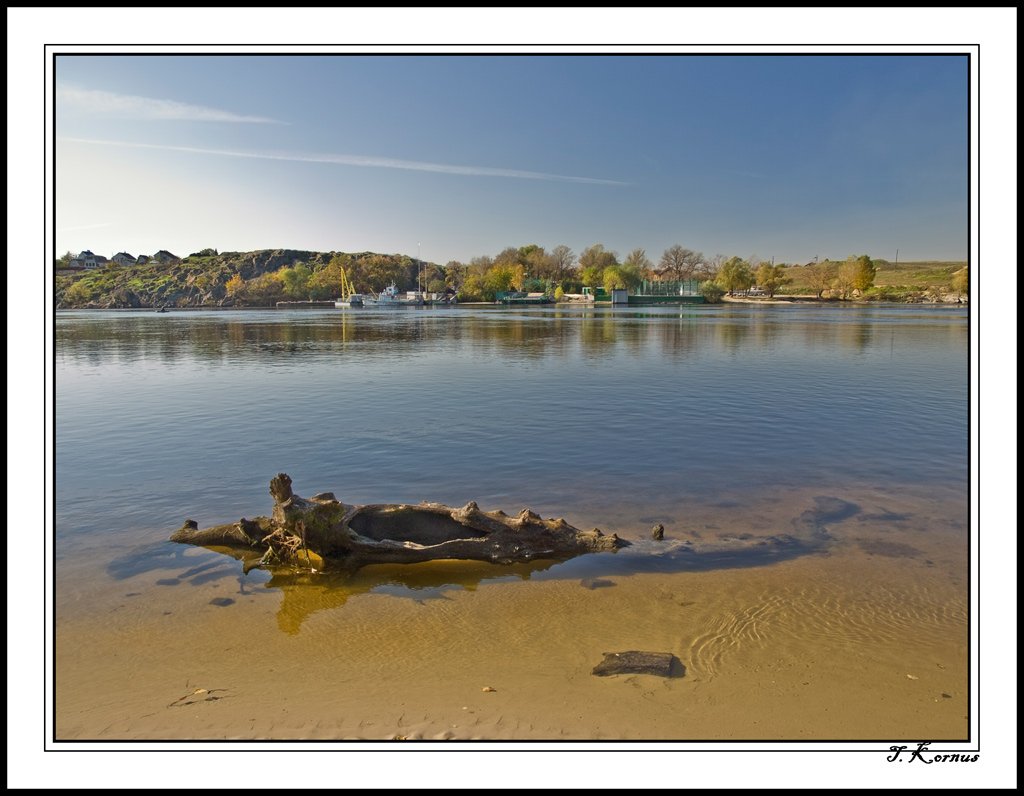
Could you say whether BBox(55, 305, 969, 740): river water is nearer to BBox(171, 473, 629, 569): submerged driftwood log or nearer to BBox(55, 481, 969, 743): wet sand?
BBox(55, 481, 969, 743): wet sand

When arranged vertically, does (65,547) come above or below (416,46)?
below

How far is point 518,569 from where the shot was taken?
34.4 feet

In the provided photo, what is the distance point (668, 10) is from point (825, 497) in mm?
11085

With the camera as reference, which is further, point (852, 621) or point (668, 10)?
point (852, 621)

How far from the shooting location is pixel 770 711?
686 centimetres

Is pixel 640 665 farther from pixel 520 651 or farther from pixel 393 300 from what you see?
pixel 393 300

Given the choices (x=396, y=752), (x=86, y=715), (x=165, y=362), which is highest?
(x=165, y=362)

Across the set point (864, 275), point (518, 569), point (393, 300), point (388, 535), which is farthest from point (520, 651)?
point (864, 275)

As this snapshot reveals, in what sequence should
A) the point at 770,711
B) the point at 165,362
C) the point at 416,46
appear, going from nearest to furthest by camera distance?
the point at 770,711 → the point at 416,46 → the point at 165,362

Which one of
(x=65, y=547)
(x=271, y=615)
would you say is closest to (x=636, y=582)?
(x=271, y=615)

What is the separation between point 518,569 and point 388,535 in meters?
2.20

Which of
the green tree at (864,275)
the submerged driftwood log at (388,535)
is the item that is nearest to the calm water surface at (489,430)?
the submerged driftwood log at (388,535)

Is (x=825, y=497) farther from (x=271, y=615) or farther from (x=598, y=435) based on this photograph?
(x=271, y=615)

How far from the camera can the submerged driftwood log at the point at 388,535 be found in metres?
10.3
